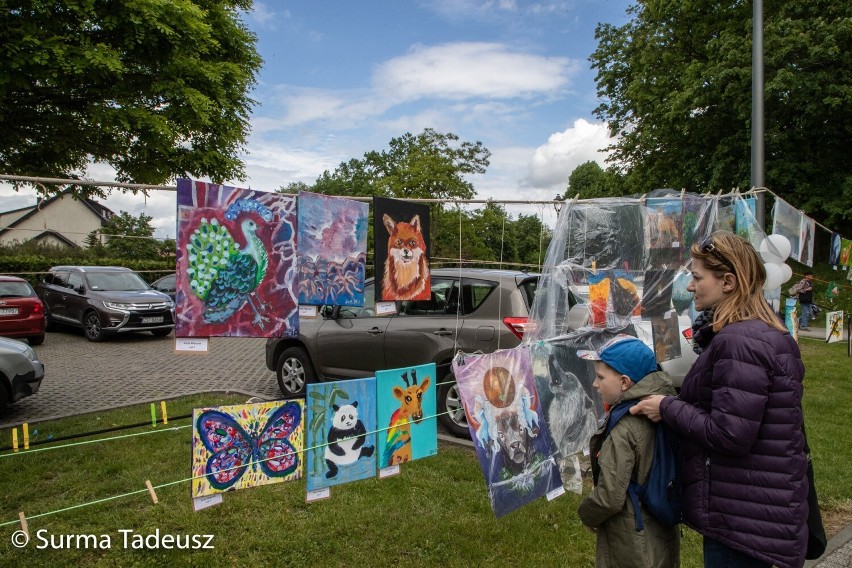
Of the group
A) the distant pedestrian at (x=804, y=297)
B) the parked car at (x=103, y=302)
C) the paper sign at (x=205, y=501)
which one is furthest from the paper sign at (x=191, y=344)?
the distant pedestrian at (x=804, y=297)

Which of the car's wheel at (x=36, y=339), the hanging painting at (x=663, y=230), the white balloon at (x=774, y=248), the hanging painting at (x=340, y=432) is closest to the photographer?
the hanging painting at (x=340, y=432)

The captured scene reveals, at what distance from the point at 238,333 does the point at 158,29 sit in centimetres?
891

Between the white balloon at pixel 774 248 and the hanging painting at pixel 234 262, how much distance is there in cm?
411

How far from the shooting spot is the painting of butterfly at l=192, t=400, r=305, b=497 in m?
2.76

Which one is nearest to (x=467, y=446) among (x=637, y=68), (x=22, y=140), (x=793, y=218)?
(x=793, y=218)

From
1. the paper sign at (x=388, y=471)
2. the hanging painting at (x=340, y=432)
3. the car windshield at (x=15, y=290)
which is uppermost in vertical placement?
the car windshield at (x=15, y=290)

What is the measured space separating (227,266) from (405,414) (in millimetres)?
1350

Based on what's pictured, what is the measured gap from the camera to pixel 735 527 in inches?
76.8

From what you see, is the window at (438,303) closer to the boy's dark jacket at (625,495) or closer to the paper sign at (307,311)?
the paper sign at (307,311)

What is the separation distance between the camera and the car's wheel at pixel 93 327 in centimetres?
1231

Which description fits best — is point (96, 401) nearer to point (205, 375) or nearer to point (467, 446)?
point (205, 375)

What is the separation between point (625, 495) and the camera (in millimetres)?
2131

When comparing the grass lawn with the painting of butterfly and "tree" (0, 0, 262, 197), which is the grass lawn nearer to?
the painting of butterfly

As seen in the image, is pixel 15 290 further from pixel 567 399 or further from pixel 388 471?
pixel 567 399
